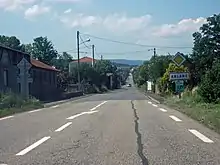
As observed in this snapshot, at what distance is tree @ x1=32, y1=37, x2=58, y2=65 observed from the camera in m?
122

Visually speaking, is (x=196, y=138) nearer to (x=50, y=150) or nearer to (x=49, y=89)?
(x=50, y=150)

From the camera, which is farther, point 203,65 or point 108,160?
point 203,65

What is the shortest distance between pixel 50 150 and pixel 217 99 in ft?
52.0

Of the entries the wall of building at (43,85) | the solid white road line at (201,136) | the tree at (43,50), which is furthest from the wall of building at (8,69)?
the tree at (43,50)

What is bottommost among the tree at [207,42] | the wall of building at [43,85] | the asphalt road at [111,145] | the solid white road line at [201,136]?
the solid white road line at [201,136]

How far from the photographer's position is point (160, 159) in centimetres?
847

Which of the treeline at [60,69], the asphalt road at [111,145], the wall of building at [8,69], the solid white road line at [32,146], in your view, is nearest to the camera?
the asphalt road at [111,145]

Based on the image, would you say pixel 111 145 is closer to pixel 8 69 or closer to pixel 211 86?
pixel 211 86

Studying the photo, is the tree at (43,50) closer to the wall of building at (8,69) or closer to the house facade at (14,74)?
the house facade at (14,74)

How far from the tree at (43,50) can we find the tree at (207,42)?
76078mm

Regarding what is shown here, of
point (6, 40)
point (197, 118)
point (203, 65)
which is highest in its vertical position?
point (6, 40)

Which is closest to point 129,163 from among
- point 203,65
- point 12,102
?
point 12,102

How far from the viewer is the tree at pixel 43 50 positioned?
122 m

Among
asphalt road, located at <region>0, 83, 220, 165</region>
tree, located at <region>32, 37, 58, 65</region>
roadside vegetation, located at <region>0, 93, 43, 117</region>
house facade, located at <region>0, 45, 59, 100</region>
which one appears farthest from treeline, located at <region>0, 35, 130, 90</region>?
asphalt road, located at <region>0, 83, 220, 165</region>
